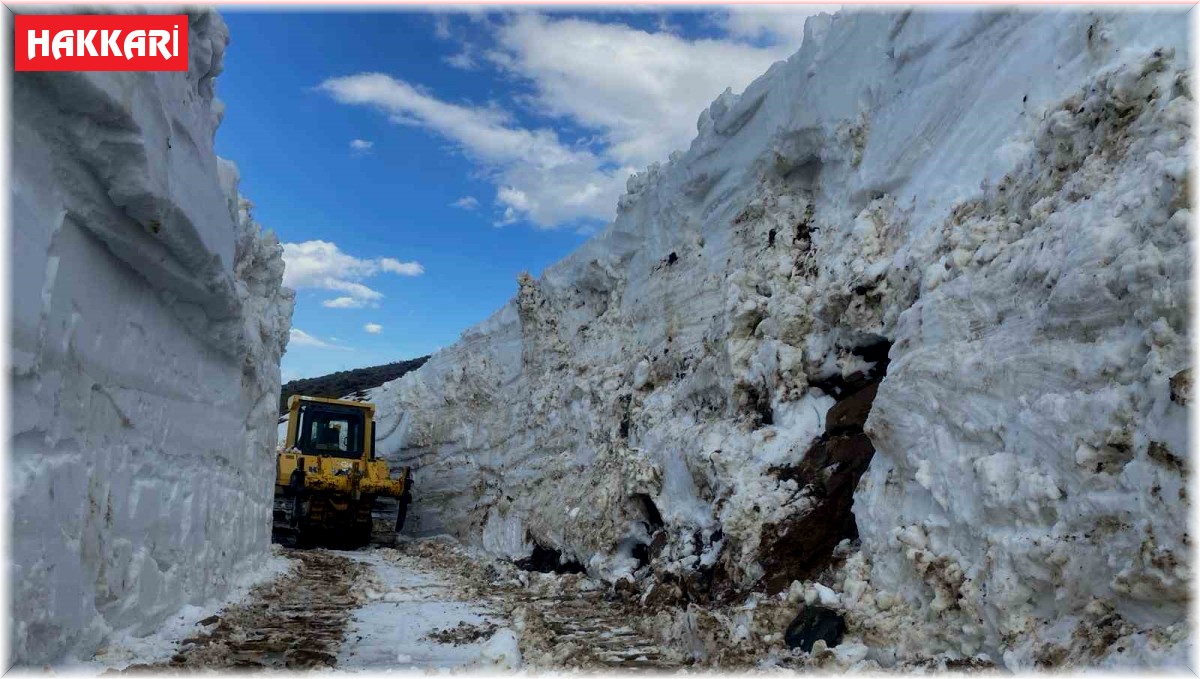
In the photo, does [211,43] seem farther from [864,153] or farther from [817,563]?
[864,153]

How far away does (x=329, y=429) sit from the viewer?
14352 millimetres

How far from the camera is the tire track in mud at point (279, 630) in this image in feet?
15.2

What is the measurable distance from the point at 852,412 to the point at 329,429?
1049 centimetres

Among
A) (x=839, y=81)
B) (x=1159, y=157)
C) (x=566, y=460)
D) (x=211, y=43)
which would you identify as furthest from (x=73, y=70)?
(x=566, y=460)

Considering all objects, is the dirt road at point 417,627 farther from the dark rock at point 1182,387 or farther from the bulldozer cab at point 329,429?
the bulldozer cab at point 329,429

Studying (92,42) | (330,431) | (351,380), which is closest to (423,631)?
(92,42)

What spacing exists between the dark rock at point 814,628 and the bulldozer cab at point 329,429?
35.8 ft

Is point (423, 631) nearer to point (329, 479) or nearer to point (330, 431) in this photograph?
point (329, 479)

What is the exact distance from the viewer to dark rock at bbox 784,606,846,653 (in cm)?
427

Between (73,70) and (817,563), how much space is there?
4513 millimetres

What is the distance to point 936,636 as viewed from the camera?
391 centimetres

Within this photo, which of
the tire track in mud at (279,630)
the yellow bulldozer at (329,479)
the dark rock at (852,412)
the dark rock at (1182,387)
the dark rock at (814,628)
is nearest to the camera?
the dark rock at (1182,387)

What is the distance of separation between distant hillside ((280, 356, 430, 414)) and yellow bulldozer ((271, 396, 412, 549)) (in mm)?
17063

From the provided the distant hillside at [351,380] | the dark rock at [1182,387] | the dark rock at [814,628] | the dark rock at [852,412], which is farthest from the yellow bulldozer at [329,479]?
the distant hillside at [351,380]
